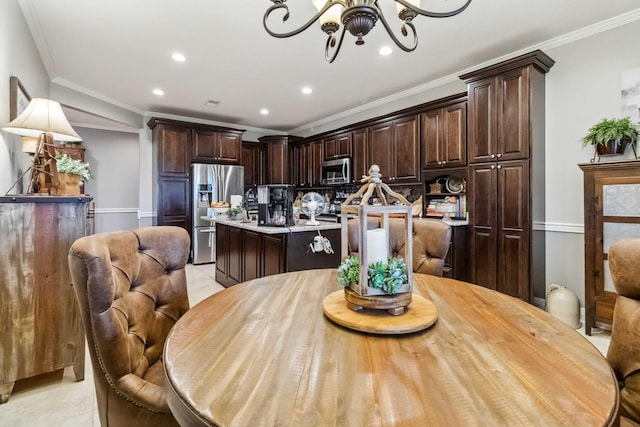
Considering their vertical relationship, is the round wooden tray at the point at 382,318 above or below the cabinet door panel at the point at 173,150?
below

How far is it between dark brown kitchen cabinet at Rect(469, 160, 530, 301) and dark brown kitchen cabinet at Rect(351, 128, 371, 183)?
1.79 metres

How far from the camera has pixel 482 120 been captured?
3.42 m

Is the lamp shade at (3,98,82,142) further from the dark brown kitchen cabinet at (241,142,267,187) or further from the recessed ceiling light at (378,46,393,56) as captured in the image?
the dark brown kitchen cabinet at (241,142,267,187)

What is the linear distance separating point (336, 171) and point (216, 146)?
232cm

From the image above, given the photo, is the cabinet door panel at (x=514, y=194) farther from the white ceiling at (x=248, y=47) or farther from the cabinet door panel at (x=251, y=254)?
the cabinet door panel at (x=251, y=254)

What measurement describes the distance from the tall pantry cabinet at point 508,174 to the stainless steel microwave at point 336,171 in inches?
84.5

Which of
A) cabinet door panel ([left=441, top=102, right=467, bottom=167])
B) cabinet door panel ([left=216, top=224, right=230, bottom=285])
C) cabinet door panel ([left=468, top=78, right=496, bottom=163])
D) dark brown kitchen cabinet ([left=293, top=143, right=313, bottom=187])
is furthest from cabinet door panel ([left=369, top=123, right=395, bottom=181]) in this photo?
cabinet door panel ([left=216, top=224, right=230, bottom=285])

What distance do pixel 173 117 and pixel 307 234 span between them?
14.1 feet

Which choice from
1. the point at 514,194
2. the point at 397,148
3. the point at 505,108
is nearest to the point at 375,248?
the point at 514,194

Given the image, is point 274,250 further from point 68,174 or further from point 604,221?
point 604,221

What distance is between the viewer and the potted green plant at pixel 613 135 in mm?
2615

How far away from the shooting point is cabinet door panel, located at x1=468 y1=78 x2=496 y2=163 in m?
3.33

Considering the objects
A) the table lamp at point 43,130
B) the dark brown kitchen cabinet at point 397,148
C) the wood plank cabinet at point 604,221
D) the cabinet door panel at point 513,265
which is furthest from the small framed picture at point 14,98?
the wood plank cabinet at point 604,221

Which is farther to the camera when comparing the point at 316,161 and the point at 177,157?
the point at 316,161
